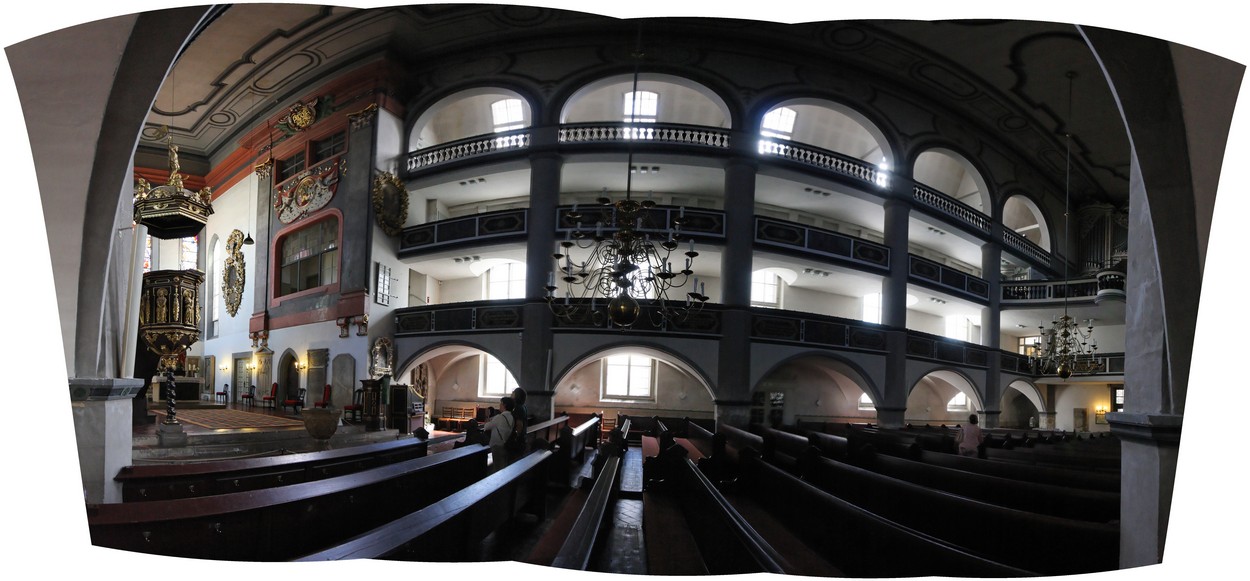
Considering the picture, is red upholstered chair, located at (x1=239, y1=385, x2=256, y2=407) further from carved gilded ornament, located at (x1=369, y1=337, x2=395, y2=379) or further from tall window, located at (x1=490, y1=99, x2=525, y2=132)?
tall window, located at (x1=490, y1=99, x2=525, y2=132)

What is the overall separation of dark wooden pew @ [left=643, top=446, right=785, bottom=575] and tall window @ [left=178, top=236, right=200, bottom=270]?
2.02m

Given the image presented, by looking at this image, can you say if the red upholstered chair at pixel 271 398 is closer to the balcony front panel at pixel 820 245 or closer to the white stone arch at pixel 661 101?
the white stone arch at pixel 661 101

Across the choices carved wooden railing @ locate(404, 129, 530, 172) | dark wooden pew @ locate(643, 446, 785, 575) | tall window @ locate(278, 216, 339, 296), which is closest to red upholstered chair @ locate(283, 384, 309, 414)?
tall window @ locate(278, 216, 339, 296)

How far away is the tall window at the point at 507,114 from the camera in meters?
2.43

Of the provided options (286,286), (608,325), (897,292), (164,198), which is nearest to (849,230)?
(897,292)

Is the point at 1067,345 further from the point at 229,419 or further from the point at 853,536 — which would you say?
the point at 229,419

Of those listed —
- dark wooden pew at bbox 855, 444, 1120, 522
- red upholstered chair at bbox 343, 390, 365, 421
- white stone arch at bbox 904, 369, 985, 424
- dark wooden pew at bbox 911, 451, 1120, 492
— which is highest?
white stone arch at bbox 904, 369, 985, 424

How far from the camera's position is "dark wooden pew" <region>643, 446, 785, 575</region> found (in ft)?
6.03

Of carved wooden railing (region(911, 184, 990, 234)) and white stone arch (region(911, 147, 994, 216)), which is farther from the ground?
white stone arch (region(911, 147, 994, 216))

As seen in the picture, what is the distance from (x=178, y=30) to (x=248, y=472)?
1.72m

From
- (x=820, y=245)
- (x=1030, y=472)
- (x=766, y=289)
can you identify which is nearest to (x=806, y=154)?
(x=820, y=245)

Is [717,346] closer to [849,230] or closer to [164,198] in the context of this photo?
[849,230]

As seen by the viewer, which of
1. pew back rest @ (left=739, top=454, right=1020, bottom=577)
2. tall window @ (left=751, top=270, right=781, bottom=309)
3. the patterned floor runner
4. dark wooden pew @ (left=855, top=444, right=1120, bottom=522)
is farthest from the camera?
the patterned floor runner

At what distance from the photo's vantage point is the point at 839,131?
2.39m
